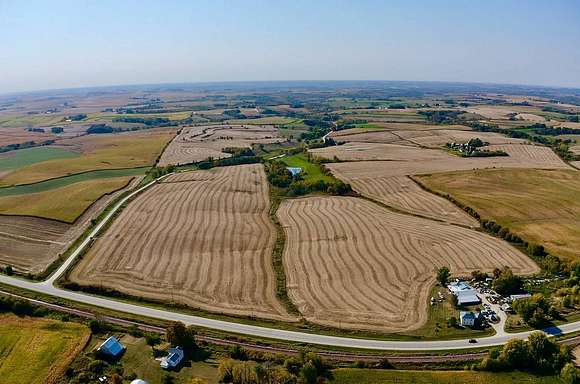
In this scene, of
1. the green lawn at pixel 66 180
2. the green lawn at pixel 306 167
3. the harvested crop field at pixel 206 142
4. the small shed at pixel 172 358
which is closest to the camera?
the small shed at pixel 172 358

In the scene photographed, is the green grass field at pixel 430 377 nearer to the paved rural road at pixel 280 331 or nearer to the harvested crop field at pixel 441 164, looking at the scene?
the paved rural road at pixel 280 331

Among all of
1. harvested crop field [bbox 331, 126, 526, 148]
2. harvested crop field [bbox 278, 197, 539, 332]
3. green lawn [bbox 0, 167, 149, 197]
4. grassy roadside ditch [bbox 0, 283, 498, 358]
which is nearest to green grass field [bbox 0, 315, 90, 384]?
grassy roadside ditch [bbox 0, 283, 498, 358]

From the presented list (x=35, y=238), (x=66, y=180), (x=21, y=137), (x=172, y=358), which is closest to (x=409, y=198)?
(x=172, y=358)

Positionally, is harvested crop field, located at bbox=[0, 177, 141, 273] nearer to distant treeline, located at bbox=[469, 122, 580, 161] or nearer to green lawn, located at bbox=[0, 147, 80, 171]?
green lawn, located at bbox=[0, 147, 80, 171]

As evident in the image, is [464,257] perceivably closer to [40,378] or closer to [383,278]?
[383,278]

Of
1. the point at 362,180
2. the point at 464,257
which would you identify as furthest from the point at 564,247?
the point at 362,180

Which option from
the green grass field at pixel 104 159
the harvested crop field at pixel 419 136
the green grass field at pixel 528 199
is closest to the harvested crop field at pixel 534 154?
the harvested crop field at pixel 419 136
